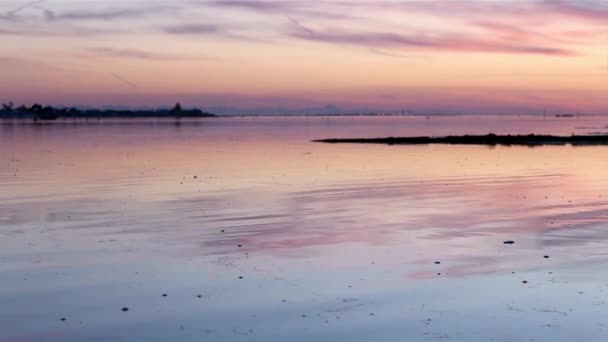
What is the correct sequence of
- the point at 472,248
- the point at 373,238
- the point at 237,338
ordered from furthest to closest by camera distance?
the point at 373,238 → the point at 472,248 → the point at 237,338

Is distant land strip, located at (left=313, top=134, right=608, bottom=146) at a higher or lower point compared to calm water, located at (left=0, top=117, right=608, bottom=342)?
lower

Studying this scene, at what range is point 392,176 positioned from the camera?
37.7 m

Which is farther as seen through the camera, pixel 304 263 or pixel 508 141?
pixel 508 141

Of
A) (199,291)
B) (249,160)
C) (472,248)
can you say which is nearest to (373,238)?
(472,248)

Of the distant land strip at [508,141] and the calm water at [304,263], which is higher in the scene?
the calm water at [304,263]

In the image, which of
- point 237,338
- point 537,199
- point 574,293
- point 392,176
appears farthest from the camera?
point 392,176

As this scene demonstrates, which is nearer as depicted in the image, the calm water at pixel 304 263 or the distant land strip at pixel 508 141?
the calm water at pixel 304 263

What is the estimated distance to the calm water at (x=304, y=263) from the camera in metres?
11.1

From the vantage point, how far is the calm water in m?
11.1

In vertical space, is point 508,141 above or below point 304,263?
below

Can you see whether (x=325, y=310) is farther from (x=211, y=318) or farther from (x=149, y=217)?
(x=149, y=217)

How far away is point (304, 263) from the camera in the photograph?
1537 centimetres

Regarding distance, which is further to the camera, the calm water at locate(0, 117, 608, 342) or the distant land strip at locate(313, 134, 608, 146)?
the distant land strip at locate(313, 134, 608, 146)

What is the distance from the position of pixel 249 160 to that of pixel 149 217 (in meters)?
29.8
